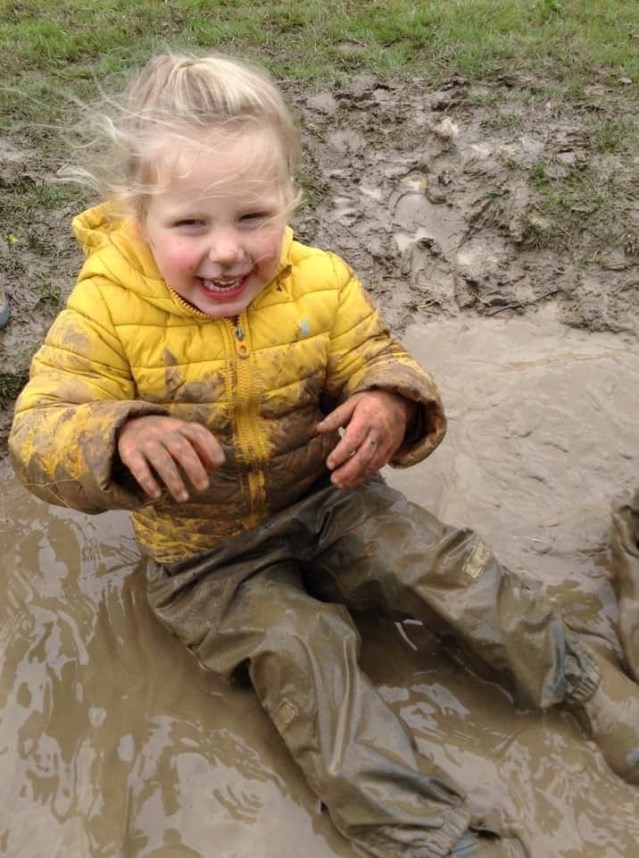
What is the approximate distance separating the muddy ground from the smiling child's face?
54.4 inches

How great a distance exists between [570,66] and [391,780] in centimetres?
462

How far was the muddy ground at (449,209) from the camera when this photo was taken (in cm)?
363

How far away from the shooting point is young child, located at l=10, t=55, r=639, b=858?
1.91m

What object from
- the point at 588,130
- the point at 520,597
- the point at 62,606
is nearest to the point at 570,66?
the point at 588,130

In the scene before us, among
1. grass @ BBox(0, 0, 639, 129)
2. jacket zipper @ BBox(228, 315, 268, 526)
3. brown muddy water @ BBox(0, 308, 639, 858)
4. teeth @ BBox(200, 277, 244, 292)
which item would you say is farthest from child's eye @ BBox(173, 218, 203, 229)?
grass @ BBox(0, 0, 639, 129)

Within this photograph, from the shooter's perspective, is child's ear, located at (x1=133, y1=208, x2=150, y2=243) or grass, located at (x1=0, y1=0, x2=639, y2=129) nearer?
child's ear, located at (x1=133, y1=208, x2=150, y2=243)

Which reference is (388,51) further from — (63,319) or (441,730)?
(441,730)

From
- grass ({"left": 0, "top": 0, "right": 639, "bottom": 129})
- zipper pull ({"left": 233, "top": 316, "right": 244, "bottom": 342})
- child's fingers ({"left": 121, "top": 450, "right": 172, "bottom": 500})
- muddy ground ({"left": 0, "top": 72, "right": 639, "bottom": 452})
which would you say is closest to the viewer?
child's fingers ({"left": 121, "top": 450, "right": 172, "bottom": 500})

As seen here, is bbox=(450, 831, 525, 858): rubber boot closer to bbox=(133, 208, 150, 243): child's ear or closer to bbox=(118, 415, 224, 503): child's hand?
bbox=(118, 415, 224, 503): child's hand

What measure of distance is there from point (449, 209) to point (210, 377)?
7.51 ft

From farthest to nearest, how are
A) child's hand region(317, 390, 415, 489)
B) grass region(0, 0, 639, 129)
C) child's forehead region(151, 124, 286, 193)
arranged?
grass region(0, 0, 639, 129)
child's hand region(317, 390, 415, 489)
child's forehead region(151, 124, 286, 193)

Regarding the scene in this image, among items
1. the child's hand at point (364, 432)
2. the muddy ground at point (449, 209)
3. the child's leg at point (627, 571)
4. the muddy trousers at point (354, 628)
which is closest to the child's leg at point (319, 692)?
the muddy trousers at point (354, 628)

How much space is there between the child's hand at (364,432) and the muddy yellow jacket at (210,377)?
0.04 metres

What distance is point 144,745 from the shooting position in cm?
222
